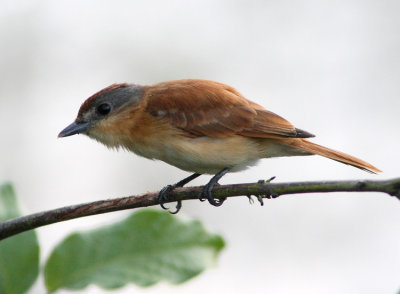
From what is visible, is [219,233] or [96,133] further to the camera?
[96,133]

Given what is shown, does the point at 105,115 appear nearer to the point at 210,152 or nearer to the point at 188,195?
the point at 210,152

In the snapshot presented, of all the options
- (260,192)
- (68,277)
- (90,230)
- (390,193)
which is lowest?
(68,277)

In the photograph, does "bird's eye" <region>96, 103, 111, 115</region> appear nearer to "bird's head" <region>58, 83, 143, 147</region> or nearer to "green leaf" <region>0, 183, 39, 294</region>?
"bird's head" <region>58, 83, 143, 147</region>

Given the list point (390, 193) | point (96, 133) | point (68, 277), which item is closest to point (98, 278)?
point (68, 277)

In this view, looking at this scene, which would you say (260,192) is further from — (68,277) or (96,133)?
(96,133)

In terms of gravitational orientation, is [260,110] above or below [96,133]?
above

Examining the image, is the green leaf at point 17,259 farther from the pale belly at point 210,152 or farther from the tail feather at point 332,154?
the tail feather at point 332,154

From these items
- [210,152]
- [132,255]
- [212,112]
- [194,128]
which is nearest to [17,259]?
[132,255]
